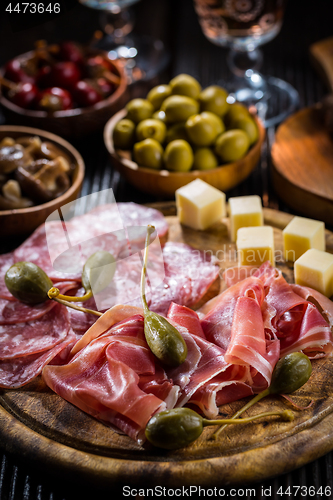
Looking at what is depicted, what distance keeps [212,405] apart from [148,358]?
0.53ft

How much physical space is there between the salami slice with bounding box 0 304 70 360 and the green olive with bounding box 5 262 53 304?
5 cm

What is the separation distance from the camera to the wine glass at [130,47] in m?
2.38

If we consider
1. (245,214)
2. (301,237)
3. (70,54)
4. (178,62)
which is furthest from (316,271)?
(178,62)

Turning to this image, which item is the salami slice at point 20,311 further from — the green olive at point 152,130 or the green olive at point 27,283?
the green olive at point 152,130

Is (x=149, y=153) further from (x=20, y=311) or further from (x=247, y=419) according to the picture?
(x=247, y=419)

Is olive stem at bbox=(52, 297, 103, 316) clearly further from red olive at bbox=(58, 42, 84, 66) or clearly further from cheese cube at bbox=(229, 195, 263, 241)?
red olive at bbox=(58, 42, 84, 66)

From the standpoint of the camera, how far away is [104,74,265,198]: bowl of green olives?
1581mm

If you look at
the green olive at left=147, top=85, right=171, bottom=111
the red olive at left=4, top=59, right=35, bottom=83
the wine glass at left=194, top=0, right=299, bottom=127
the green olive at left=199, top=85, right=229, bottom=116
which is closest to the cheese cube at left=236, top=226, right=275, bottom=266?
the green olive at left=199, top=85, right=229, bottom=116

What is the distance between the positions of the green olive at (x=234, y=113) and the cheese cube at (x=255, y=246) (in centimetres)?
52

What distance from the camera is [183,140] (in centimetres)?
163

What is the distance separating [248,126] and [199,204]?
408 millimetres

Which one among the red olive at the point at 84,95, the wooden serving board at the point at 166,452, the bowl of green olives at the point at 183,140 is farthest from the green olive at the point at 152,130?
the wooden serving board at the point at 166,452

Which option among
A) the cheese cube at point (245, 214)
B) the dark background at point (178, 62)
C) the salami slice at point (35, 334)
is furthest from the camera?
the cheese cube at point (245, 214)

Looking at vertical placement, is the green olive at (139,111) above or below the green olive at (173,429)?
above
